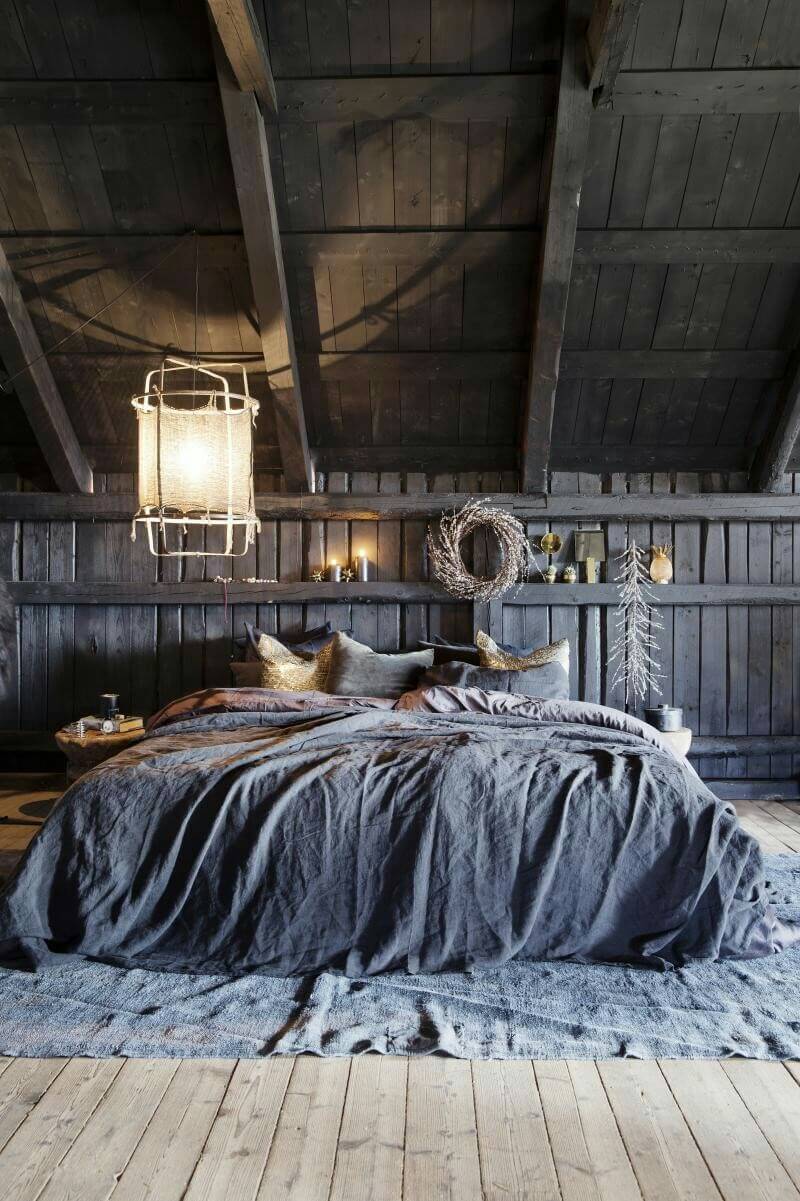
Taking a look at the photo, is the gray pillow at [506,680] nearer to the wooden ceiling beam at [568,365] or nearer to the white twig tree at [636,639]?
the white twig tree at [636,639]

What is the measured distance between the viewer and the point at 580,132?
3.67m

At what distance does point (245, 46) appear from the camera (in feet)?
11.0

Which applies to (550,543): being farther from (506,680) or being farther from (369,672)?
(369,672)

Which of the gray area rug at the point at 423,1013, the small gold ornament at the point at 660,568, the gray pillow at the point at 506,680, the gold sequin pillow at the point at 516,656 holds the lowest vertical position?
the gray area rug at the point at 423,1013

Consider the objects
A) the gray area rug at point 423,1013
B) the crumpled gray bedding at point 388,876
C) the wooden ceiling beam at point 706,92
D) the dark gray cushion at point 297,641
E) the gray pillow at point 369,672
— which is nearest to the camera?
the gray area rug at point 423,1013

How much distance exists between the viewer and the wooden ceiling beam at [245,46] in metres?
3.20

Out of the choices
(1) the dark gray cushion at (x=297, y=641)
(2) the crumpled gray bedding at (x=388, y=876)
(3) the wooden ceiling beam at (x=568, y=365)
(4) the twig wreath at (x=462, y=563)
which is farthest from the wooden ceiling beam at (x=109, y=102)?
(2) the crumpled gray bedding at (x=388, y=876)

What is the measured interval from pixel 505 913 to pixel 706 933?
23.7 inches

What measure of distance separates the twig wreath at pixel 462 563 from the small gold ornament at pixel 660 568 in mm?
711

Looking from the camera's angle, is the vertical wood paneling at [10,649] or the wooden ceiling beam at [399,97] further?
the vertical wood paneling at [10,649]

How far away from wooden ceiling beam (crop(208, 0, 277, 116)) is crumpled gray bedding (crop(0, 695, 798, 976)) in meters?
2.70

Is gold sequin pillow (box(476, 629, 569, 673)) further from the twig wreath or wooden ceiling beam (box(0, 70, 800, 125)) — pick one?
wooden ceiling beam (box(0, 70, 800, 125))

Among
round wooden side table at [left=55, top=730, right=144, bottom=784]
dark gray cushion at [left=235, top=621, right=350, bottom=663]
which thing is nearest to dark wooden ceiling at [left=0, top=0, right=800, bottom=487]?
dark gray cushion at [left=235, top=621, right=350, bottom=663]

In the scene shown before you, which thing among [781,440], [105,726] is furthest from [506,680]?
[781,440]
